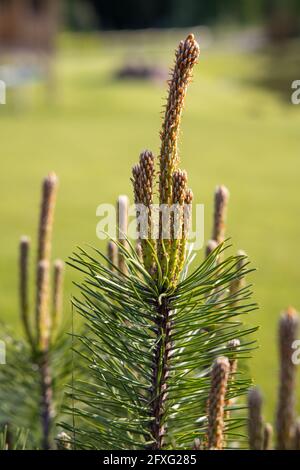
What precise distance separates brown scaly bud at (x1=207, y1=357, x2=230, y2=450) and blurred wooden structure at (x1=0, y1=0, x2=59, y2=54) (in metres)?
13.3

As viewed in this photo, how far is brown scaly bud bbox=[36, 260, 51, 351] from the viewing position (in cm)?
88

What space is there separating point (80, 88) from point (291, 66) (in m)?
7.51

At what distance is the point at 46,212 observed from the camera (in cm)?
83

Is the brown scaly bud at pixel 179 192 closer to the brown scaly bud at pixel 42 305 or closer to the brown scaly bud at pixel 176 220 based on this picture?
the brown scaly bud at pixel 176 220

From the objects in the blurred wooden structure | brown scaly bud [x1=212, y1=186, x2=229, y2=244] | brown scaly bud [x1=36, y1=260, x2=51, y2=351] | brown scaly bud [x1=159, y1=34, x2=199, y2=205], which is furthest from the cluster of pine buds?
the blurred wooden structure

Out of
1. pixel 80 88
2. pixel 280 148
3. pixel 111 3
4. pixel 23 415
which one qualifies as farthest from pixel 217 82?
pixel 111 3

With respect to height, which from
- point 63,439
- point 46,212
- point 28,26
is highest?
point 28,26

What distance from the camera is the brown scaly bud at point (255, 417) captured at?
755 mm

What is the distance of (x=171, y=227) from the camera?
55 cm

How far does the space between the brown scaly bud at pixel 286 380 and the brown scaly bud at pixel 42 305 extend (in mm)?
258

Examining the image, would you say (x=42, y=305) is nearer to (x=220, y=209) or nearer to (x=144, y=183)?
(x=220, y=209)

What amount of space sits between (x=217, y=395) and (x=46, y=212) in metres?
0.37

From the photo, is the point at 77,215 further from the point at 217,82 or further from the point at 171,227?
the point at 217,82

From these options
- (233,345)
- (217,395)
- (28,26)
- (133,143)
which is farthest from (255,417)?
(28,26)
